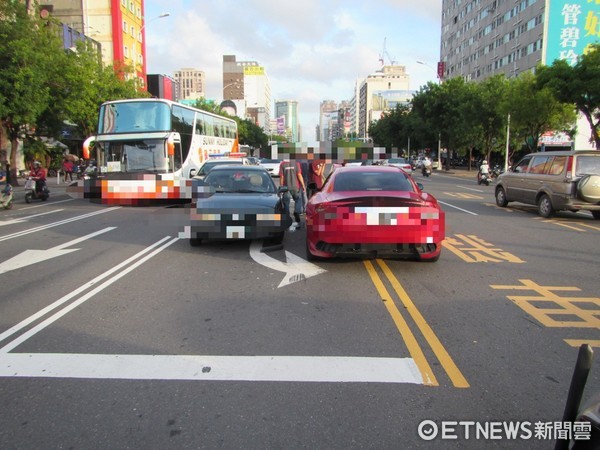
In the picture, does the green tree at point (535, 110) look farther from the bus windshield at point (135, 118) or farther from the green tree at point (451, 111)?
the bus windshield at point (135, 118)

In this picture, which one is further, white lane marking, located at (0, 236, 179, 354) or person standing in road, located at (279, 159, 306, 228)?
person standing in road, located at (279, 159, 306, 228)

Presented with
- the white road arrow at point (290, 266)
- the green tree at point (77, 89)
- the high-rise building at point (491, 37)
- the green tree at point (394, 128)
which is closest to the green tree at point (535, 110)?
the green tree at point (77, 89)

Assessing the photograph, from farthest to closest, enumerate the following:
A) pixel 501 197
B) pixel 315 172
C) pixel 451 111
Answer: pixel 451 111, pixel 501 197, pixel 315 172

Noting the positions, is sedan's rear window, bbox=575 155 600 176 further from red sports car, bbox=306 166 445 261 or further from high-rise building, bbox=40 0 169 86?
high-rise building, bbox=40 0 169 86

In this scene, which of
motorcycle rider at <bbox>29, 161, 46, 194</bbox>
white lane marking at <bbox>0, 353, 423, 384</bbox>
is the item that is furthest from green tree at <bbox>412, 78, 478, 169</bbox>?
white lane marking at <bbox>0, 353, 423, 384</bbox>

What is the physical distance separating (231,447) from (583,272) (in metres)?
6.14

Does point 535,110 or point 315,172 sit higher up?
point 535,110

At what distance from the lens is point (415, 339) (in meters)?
4.43

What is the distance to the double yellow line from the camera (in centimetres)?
369

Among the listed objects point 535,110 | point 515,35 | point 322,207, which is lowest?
point 322,207

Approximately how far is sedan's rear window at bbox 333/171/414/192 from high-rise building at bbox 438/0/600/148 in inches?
1981

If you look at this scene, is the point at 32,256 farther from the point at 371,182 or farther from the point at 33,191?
the point at 33,191

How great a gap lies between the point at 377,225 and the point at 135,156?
12.0 metres

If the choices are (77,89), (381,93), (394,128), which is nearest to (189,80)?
(381,93)
